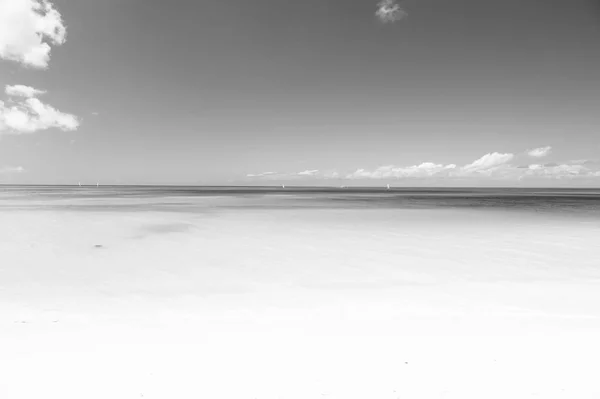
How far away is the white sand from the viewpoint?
11.6ft

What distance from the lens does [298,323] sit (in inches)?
198

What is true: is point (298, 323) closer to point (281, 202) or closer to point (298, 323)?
point (298, 323)

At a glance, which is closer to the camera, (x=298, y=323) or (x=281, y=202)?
(x=298, y=323)

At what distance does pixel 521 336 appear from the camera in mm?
4578

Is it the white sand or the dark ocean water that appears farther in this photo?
the dark ocean water

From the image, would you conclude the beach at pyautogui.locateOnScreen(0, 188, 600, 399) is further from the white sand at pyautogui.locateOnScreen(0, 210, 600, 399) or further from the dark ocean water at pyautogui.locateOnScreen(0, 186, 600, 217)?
the dark ocean water at pyautogui.locateOnScreen(0, 186, 600, 217)

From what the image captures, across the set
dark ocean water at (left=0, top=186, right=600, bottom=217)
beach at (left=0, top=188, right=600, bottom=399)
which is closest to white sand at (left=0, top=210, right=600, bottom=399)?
beach at (left=0, top=188, right=600, bottom=399)

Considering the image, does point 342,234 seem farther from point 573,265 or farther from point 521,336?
point 521,336

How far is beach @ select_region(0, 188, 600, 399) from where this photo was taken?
3.54 meters

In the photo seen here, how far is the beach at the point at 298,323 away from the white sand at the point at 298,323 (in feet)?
0.08

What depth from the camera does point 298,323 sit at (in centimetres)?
504

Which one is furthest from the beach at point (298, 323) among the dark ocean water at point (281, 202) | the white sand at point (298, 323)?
the dark ocean water at point (281, 202)

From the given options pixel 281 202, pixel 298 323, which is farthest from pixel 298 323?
pixel 281 202

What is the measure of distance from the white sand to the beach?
0.08ft
